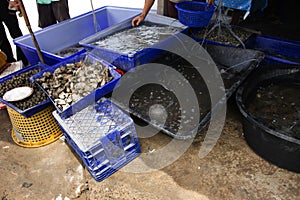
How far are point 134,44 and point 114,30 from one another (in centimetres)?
48

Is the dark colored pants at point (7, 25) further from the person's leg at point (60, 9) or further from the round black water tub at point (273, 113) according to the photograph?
the round black water tub at point (273, 113)

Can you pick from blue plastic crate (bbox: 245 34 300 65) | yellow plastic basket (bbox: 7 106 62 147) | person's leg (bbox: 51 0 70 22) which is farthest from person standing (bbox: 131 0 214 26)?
yellow plastic basket (bbox: 7 106 62 147)

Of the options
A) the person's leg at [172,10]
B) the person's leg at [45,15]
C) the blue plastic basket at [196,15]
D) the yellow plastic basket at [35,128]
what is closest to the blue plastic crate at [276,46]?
the blue plastic basket at [196,15]

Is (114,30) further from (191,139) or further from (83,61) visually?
(191,139)

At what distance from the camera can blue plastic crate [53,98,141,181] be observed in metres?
1.89

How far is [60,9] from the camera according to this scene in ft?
11.7

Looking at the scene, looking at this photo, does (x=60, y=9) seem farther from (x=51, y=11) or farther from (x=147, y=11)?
Answer: (x=147, y=11)

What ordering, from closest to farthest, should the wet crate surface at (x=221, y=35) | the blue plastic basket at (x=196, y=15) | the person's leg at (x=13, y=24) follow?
the blue plastic basket at (x=196, y=15) → the wet crate surface at (x=221, y=35) → the person's leg at (x=13, y=24)

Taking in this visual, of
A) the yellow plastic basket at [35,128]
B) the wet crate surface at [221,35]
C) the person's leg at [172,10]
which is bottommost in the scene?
the yellow plastic basket at [35,128]

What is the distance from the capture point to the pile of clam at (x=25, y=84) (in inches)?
86.4

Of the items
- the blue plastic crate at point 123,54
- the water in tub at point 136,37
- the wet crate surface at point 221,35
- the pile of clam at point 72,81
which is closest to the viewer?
the pile of clam at point 72,81

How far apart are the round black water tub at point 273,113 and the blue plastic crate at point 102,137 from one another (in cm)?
99

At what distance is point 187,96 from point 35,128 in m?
1.54

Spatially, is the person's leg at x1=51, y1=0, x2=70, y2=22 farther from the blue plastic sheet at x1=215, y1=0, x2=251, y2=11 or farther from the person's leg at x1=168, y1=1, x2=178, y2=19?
the blue plastic sheet at x1=215, y1=0, x2=251, y2=11
